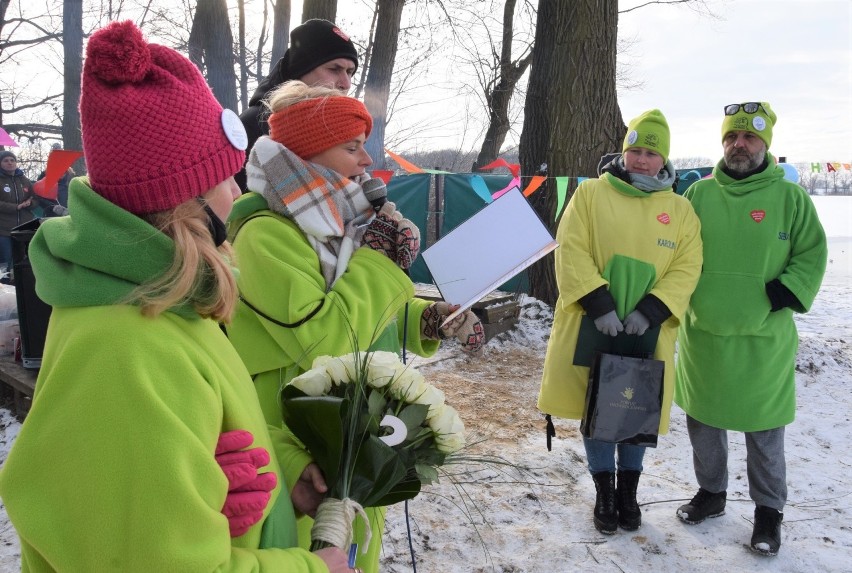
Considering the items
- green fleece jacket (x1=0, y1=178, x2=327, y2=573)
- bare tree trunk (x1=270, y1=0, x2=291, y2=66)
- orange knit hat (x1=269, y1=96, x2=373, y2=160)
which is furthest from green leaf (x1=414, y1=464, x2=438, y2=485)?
bare tree trunk (x1=270, y1=0, x2=291, y2=66)

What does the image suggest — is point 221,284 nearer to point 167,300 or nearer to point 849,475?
point 167,300

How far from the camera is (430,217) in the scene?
34.1 feet

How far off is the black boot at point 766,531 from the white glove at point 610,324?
122 cm

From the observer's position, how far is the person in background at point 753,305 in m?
3.19

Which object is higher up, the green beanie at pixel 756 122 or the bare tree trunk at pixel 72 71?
the bare tree trunk at pixel 72 71

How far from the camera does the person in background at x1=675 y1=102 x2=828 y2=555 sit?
3.19 meters

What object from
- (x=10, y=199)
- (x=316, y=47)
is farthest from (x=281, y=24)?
(x=316, y=47)

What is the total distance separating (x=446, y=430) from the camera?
1449 millimetres

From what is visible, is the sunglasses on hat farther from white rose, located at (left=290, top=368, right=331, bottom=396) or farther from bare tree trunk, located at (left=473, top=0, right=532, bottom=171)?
bare tree trunk, located at (left=473, top=0, right=532, bottom=171)

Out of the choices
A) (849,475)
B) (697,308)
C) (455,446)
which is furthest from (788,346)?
(455,446)

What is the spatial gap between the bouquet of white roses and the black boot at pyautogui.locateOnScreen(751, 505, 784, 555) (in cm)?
248

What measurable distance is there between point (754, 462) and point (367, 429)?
2.75 meters

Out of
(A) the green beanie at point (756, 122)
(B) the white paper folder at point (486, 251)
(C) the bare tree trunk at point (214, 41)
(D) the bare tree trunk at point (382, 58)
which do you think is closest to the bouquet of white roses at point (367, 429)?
(B) the white paper folder at point (486, 251)

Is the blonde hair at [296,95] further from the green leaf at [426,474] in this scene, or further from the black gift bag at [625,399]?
the black gift bag at [625,399]
